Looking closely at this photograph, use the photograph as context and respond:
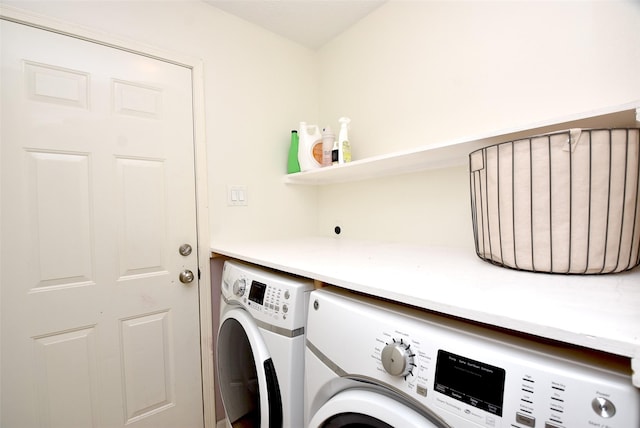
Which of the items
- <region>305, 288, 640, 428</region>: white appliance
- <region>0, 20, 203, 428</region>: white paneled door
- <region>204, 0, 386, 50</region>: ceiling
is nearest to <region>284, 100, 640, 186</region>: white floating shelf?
Result: <region>305, 288, 640, 428</region>: white appliance

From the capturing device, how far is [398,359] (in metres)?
0.60

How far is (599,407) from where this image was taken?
0.40m

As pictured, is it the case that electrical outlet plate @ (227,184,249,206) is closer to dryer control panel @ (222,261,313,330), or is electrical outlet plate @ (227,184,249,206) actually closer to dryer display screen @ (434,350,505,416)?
dryer control panel @ (222,261,313,330)

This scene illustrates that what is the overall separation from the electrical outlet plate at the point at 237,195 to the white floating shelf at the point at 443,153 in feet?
1.08

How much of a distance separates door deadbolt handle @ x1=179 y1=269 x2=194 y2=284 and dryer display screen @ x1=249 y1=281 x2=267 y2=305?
1.94ft

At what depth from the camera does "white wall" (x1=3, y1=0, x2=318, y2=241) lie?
148 cm

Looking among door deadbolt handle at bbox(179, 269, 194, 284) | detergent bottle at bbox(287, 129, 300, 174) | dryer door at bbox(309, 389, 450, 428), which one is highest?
detergent bottle at bbox(287, 129, 300, 174)

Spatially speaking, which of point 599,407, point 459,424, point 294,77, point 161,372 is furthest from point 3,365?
point 294,77

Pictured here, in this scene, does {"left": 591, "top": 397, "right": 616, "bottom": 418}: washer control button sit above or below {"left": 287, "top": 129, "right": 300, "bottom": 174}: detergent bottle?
below

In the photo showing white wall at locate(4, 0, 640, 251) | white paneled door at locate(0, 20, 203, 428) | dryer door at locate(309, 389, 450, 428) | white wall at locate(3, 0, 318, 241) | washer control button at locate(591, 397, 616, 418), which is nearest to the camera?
washer control button at locate(591, 397, 616, 418)

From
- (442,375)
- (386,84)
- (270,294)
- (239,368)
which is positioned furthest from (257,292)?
(386,84)

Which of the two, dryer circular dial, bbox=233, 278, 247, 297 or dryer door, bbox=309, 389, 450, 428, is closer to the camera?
dryer door, bbox=309, 389, 450, 428

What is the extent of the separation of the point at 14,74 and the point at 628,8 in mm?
2328

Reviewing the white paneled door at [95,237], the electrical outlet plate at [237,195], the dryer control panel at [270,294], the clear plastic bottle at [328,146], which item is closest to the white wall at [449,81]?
the clear plastic bottle at [328,146]
